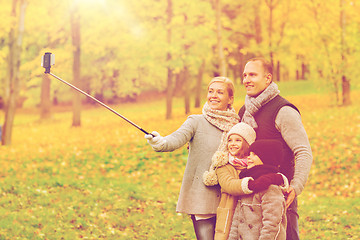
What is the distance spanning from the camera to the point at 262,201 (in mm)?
3240

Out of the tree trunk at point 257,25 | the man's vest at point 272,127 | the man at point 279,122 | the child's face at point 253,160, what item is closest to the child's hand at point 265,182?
the child's face at point 253,160

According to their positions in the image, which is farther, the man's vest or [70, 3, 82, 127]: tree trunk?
[70, 3, 82, 127]: tree trunk

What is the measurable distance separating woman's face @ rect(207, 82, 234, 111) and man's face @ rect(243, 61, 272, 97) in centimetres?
19

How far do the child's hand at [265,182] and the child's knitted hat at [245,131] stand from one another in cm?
35

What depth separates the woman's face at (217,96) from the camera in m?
3.76

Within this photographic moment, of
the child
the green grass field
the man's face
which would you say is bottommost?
the green grass field

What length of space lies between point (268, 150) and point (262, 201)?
1.21ft

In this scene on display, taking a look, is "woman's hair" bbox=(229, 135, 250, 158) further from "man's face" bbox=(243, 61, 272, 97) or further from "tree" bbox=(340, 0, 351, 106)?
"tree" bbox=(340, 0, 351, 106)

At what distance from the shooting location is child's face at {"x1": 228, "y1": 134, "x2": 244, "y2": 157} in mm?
3451

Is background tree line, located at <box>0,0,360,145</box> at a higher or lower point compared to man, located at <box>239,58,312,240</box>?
higher

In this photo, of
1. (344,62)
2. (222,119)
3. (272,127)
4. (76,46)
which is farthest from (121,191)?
(344,62)

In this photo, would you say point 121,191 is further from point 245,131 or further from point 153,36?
point 153,36

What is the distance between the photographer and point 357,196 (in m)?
9.68

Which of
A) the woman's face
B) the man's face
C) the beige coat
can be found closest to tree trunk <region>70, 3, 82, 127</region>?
the beige coat
